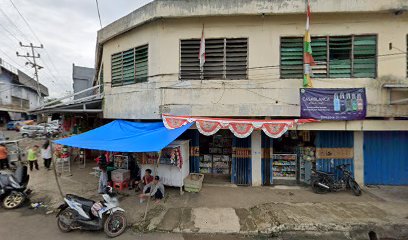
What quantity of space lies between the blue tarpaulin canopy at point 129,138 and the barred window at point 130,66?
2.23 m

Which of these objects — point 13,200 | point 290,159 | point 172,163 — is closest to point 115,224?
point 172,163

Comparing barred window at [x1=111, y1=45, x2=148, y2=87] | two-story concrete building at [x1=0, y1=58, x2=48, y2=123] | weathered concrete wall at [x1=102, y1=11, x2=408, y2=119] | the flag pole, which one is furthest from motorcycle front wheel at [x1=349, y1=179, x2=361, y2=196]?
two-story concrete building at [x1=0, y1=58, x2=48, y2=123]

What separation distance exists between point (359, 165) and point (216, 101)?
6287 mm

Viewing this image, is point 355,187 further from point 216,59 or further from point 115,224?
point 115,224

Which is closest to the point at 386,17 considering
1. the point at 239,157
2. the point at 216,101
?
the point at 216,101

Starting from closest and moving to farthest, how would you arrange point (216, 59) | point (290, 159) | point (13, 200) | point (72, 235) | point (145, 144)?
point (72, 235) < point (145, 144) < point (13, 200) < point (216, 59) < point (290, 159)

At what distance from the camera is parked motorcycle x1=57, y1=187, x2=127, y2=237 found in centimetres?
545

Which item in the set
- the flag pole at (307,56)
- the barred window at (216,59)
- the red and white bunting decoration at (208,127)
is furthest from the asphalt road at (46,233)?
the flag pole at (307,56)

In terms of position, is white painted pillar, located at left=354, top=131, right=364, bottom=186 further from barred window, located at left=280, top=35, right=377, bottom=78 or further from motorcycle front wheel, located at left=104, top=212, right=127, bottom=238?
motorcycle front wheel, located at left=104, top=212, right=127, bottom=238

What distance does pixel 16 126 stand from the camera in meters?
32.1

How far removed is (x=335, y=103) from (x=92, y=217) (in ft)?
27.8

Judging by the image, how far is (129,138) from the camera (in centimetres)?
680

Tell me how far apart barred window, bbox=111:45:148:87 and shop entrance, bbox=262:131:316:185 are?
587cm

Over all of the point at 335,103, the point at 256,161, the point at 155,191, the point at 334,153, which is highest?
the point at 335,103
